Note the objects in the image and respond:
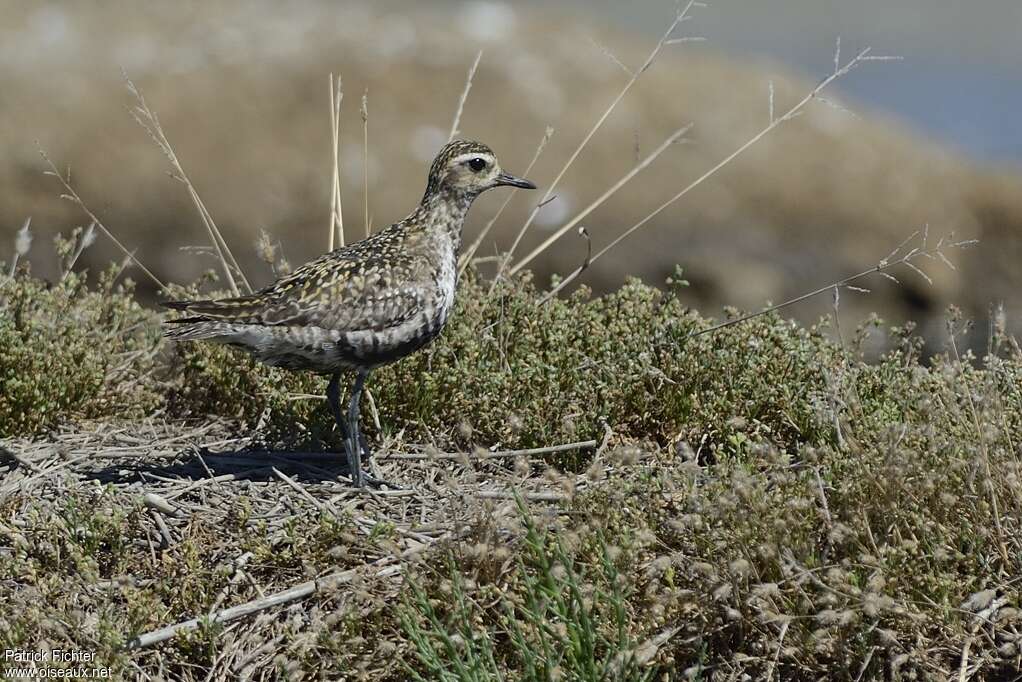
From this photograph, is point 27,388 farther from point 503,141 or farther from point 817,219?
point 817,219

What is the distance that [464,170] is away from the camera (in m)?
6.18

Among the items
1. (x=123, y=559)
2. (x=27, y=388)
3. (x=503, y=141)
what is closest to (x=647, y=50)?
(x=503, y=141)

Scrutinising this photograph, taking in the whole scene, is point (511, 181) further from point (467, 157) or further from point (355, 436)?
point (355, 436)

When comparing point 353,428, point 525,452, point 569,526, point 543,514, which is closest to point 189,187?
point 353,428

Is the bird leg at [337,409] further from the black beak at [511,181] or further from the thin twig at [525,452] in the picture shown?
the black beak at [511,181]

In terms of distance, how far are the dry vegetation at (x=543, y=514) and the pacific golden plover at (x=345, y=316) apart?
0.43 metres

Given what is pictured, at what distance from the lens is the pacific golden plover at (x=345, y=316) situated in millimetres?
5363

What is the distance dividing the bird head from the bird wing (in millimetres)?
616

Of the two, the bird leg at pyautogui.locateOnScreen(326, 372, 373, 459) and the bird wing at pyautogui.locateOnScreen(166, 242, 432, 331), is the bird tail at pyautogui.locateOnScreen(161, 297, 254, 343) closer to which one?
the bird wing at pyautogui.locateOnScreen(166, 242, 432, 331)

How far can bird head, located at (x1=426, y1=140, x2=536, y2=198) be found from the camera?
6.16 meters

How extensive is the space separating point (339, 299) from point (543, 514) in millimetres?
1421

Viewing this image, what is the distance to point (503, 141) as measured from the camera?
1284cm

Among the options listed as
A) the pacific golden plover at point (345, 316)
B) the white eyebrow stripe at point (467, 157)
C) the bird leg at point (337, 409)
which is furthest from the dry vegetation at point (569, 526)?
the white eyebrow stripe at point (467, 157)

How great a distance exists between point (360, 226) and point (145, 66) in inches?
140
